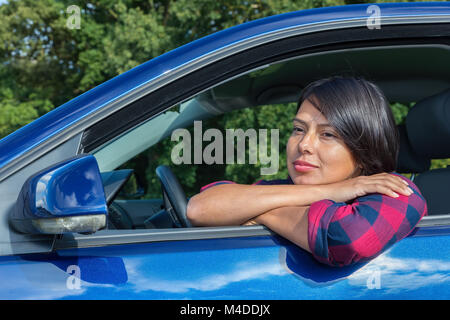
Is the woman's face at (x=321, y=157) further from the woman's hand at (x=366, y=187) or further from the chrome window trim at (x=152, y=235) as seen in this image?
the chrome window trim at (x=152, y=235)

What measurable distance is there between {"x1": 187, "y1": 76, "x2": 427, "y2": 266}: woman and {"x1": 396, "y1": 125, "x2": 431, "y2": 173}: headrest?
→ 0.84m

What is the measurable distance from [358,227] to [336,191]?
18 centimetres

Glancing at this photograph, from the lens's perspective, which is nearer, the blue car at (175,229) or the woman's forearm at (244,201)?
the blue car at (175,229)

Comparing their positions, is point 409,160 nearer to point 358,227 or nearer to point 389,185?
point 389,185

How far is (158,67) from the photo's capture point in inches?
47.1

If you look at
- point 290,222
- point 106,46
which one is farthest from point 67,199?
point 106,46

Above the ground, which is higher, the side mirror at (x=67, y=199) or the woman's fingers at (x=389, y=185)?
the woman's fingers at (x=389, y=185)

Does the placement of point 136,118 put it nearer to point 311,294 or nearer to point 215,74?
point 215,74

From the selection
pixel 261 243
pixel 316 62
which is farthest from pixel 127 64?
pixel 261 243

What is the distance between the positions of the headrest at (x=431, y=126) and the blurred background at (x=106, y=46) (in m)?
5.91

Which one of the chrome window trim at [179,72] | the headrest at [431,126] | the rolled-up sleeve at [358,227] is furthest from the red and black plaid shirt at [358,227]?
the headrest at [431,126]

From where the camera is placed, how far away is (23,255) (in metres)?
1.09

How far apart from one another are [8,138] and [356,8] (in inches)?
38.4

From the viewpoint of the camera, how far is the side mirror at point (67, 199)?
3.19 ft
